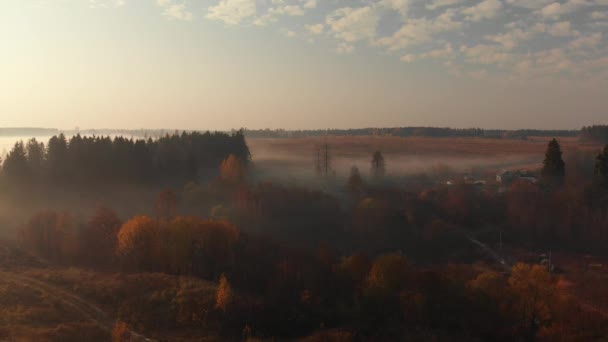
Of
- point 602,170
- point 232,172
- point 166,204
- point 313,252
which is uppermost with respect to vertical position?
point 602,170

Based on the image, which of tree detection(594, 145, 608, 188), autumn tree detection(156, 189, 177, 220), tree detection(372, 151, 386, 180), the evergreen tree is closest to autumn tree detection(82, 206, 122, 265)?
autumn tree detection(156, 189, 177, 220)

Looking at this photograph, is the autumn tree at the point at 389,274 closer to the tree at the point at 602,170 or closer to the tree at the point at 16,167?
the tree at the point at 602,170

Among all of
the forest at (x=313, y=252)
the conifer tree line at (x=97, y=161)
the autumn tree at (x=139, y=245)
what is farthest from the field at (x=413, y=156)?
the autumn tree at (x=139, y=245)

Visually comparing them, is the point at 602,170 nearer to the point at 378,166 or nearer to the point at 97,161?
the point at 378,166

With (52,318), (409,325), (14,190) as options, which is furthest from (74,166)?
(409,325)

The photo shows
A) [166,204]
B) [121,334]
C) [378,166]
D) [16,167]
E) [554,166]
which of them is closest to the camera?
[121,334]

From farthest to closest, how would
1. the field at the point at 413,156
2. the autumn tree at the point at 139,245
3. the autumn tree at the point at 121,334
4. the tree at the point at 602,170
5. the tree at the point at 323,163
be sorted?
1. the field at the point at 413,156
2. the tree at the point at 323,163
3. the tree at the point at 602,170
4. the autumn tree at the point at 139,245
5. the autumn tree at the point at 121,334

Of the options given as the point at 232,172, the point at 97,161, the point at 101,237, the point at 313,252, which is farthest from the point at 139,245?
the point at 232,172
